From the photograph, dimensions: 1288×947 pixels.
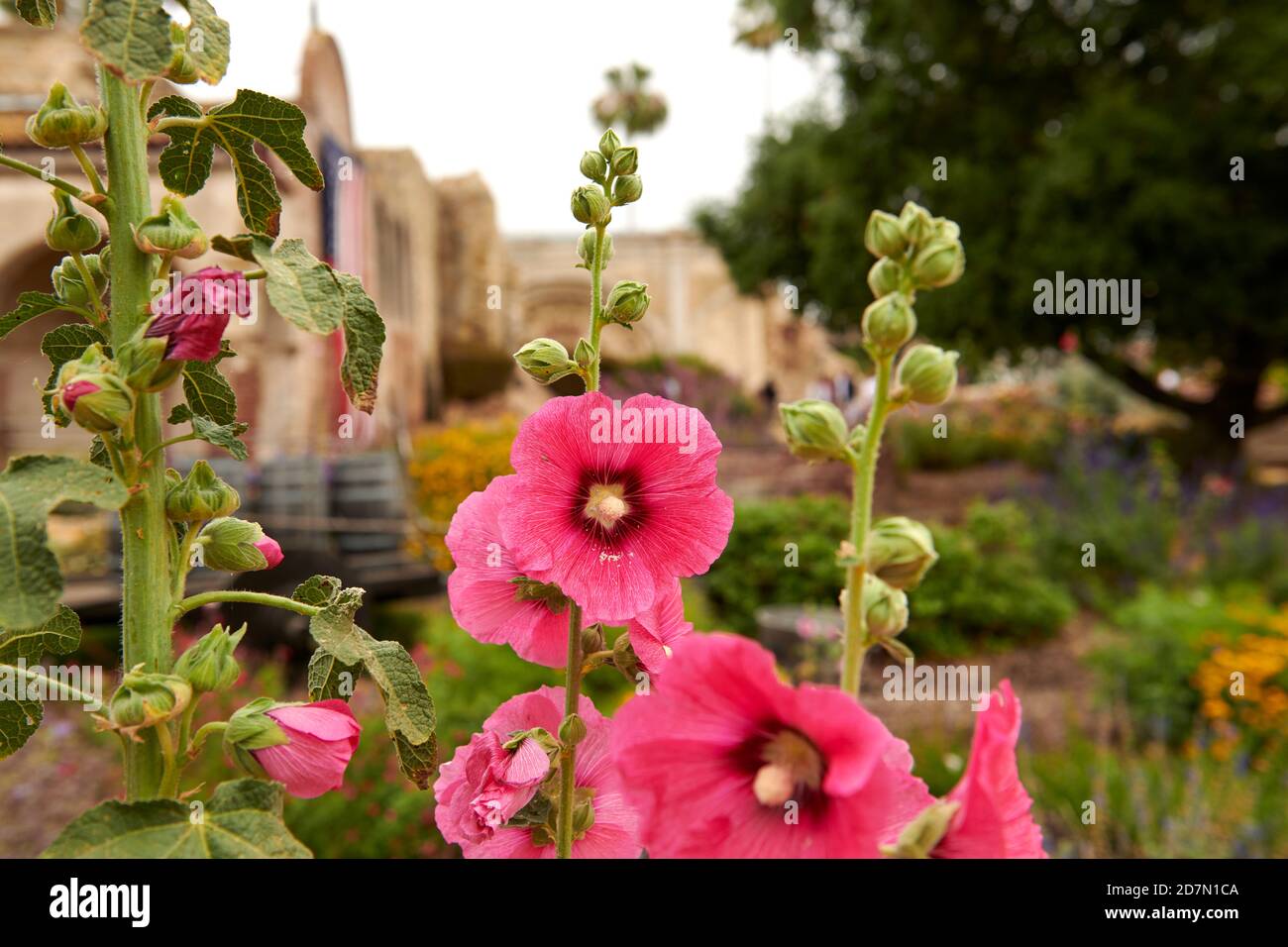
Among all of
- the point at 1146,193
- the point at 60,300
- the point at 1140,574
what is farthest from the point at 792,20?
the point at 60,300

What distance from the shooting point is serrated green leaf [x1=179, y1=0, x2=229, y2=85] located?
0.48 m

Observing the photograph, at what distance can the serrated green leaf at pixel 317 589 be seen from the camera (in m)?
0.55

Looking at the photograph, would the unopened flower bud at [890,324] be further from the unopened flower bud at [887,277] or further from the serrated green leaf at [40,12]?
the serrated green leaf at [40,12]

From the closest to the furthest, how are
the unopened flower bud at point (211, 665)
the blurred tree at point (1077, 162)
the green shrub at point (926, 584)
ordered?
the unopened flower bud at point (211, 665)
the green shrub at point (926, 584)
the blurred tree at point (1077, 162)

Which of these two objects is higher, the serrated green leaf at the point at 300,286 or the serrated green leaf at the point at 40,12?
the serrated green leaf at the point at 40,12

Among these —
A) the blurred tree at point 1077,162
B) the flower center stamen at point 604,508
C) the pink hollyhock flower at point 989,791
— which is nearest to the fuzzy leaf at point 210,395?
the flower center stamen at point 604,508

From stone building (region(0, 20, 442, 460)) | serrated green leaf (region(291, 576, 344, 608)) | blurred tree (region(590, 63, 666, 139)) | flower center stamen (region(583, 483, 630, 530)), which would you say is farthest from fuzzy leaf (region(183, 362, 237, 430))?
blurred tree (region(590, 63, 666, 139))

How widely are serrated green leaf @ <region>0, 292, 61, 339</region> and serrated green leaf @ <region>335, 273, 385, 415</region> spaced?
0.54ft

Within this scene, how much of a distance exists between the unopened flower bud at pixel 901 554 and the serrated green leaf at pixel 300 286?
0.25m

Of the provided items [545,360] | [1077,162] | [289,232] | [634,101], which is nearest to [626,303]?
[545,360]

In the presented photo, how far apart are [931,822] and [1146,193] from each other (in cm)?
931

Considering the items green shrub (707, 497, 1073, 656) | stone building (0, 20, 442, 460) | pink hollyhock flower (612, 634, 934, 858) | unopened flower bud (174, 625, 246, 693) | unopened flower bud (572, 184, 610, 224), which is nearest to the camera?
pink hollyhock flower (612, 634, 934, 858)

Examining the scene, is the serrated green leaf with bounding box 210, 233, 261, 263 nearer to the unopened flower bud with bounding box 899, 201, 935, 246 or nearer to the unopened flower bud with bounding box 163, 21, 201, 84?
the unopened flower bud with bounding box 163, 21, 201, 84

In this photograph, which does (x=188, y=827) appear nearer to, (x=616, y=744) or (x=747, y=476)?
(x=616, y=744)
